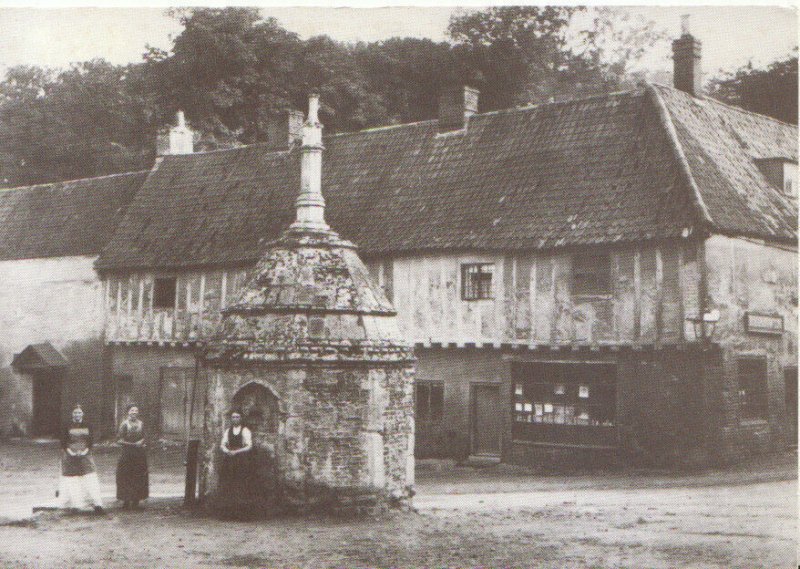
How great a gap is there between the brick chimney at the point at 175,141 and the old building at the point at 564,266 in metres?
4.14

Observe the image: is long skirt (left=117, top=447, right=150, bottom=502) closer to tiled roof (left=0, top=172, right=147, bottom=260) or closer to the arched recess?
the arched recess

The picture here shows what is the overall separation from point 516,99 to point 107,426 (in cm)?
1636

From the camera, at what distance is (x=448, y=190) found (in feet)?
86.9

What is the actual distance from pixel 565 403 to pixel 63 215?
60.9ft

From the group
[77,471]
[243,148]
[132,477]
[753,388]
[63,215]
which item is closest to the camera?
[77,471]

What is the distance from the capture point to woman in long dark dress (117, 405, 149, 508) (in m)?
16.5

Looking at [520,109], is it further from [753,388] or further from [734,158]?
[753,388]

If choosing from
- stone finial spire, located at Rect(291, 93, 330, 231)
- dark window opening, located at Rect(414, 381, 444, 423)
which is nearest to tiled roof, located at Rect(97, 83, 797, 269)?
dark window opening, located at Rect(414, 381, 444, 423)

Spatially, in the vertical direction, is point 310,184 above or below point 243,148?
below

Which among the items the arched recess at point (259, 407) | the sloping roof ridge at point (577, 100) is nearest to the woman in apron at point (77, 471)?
the arched recess at point (259, 407)

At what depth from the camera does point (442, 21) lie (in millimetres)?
16625

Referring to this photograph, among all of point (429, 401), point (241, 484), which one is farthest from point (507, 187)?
point (241, 484)

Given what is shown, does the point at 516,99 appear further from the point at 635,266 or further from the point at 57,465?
the point at 57,465

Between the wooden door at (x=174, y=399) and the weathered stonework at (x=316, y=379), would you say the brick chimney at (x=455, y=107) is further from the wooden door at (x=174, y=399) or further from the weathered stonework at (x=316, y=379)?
the weathered stonework at (x=316, y=379)
